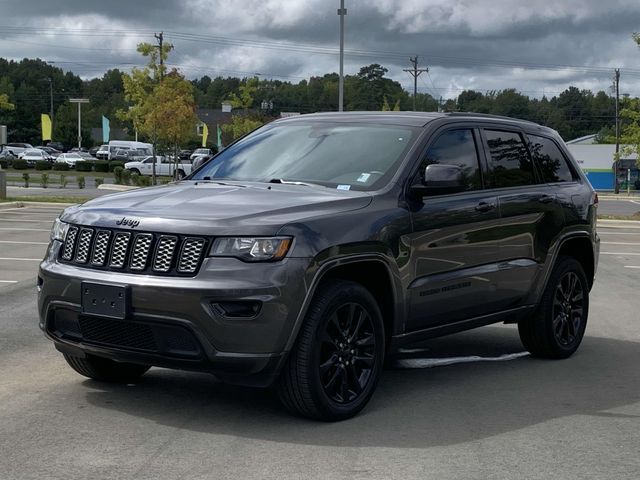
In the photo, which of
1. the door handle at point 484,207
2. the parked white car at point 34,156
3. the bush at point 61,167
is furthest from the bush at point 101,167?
the door handle at point 484,207

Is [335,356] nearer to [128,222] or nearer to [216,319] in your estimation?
[216,319]

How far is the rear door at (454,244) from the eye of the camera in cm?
609

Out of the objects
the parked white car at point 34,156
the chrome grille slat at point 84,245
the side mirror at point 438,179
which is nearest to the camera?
the chrome grille slat at point 84,245

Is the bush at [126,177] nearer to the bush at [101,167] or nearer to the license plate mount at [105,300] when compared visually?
the bush at [101,167]

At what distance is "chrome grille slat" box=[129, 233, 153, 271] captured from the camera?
17.1 feet

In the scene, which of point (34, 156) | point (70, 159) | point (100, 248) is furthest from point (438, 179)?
point (34, 156)

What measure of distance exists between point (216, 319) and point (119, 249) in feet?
2.46

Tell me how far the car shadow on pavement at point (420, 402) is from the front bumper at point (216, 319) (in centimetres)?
44

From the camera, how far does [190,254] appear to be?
5.10 metres

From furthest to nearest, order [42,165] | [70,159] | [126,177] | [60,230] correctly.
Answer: [70,159]
[42,165]
[126,177]
[60,230]

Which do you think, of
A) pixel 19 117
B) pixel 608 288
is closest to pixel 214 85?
pixel 19 117

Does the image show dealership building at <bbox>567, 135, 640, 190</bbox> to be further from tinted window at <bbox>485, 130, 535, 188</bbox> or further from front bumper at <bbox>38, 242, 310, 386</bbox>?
front bumper at <bbox>38, 242, 310, 386</bbox>

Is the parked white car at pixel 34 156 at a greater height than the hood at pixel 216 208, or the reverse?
the parked white car at pixel 34 156

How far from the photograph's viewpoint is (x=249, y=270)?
5020mm
